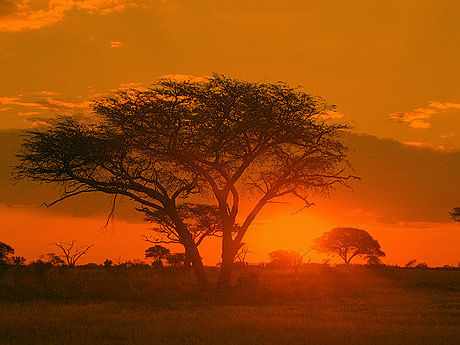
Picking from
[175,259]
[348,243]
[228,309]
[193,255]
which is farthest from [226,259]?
[348,243]

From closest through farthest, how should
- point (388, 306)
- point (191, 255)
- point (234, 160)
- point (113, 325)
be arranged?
point (113, 325) < point (388, 306) < point (191, 255) < point (234, 160)

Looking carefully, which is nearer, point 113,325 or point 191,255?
point 113,325

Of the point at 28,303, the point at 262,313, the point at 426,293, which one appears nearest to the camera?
the point at 262,313

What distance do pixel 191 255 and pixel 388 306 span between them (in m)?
10.1

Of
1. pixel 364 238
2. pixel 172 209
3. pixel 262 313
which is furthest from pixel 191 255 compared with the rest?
pixel 364 238

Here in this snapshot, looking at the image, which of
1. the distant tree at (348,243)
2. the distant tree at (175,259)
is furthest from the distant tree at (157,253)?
the distant tree at (348,243)

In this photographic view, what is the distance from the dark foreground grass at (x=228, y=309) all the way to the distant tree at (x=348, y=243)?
3874 centimetres

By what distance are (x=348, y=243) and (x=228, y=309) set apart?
6058 cm

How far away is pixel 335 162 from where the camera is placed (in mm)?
35312

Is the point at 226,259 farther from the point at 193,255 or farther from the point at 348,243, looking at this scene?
the point at 348,243

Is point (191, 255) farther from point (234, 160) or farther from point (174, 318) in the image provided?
point (174, 318)

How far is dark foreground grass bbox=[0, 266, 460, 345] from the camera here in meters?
17.6

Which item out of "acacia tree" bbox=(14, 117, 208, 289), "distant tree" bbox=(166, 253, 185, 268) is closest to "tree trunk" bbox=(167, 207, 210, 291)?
"acacia tree" bbox=(14, 117, 208, 289)

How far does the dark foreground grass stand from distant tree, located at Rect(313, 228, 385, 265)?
38.7 m
